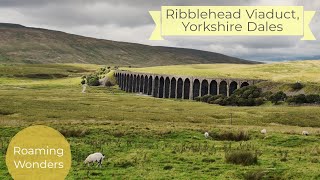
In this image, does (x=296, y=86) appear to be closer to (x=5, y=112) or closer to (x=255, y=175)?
(x=5, y=112)

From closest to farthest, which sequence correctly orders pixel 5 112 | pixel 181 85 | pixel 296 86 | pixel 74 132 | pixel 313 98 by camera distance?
pixel 74 132, pixel 5 112, pixel 313 98, pixel 296 86, pixel 181 85

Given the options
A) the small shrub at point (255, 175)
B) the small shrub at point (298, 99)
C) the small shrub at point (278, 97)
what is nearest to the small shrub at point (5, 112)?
the small shrub at point (255, 175)

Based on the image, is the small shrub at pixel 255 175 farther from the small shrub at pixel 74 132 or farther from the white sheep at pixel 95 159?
the small shrub at pixel 74 132

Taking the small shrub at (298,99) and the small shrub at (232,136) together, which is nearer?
the small shrub at (232,136)

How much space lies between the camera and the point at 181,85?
392ft

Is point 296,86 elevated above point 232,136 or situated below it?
above

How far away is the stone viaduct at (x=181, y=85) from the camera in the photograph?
104 m

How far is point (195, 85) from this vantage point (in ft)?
371

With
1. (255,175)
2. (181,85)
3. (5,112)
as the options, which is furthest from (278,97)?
(255,175)

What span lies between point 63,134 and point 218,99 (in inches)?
2386

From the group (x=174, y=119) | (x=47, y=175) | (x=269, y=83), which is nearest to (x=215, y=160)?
(x=47, y=175)

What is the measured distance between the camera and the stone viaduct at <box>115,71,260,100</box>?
10362 centimetres

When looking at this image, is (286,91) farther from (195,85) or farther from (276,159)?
(276,159)

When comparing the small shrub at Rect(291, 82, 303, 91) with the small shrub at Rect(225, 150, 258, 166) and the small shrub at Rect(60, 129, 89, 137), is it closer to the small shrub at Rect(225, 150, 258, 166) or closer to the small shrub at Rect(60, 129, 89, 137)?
the small shrub at Rect(60, 129, 89, 137)
